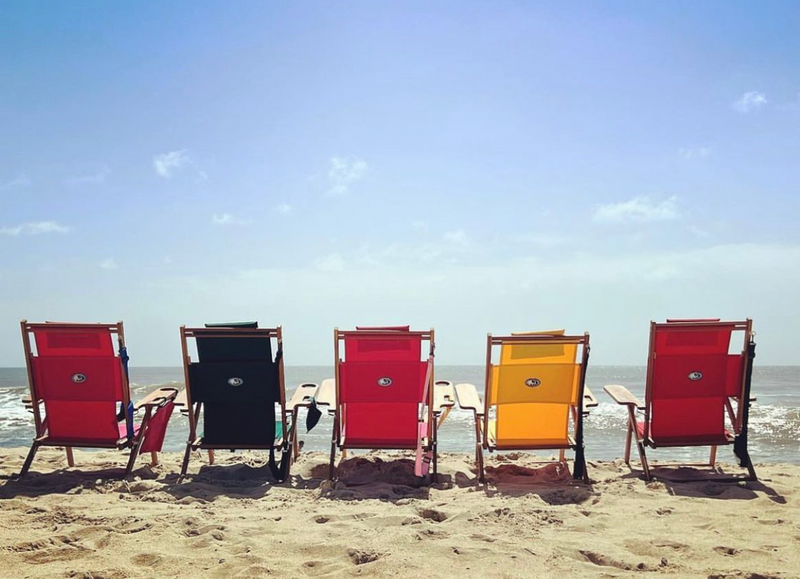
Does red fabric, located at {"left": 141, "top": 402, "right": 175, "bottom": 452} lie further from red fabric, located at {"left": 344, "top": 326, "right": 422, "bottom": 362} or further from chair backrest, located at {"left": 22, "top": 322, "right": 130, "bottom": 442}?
red fabric, located at {"left": 344, "top": 326, "right": 422, "bottom": 362}

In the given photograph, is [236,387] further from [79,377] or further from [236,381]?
[79,377]

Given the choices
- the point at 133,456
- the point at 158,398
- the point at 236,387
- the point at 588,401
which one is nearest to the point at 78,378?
the point at 158,398

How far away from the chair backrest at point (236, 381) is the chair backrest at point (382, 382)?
A: 1.86 feet

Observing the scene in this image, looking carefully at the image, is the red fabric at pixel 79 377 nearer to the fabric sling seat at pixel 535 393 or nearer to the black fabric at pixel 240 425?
the black fabric at pixel 240 425

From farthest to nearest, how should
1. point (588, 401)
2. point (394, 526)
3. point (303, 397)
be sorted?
point (303, 397)
point (588, 401)
point (394, 526)

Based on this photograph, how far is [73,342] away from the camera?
5.07 metres

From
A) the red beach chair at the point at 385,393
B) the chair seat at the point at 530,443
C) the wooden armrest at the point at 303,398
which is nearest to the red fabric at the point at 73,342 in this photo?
the wooden armrest at the point at 303,398

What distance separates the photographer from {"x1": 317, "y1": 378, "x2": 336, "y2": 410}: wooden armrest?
215 inches

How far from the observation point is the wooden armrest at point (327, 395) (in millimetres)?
5457

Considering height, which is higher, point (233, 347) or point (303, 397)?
point (233, 347)

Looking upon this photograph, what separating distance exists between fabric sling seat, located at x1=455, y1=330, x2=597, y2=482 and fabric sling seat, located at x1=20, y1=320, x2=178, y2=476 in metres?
2.85

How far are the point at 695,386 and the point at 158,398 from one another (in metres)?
4.64

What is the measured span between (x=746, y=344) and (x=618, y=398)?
109 centimetres

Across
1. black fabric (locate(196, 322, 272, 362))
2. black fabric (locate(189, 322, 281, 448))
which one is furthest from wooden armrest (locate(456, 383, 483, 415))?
black fabric (locate(196, 322, 272, 362))
